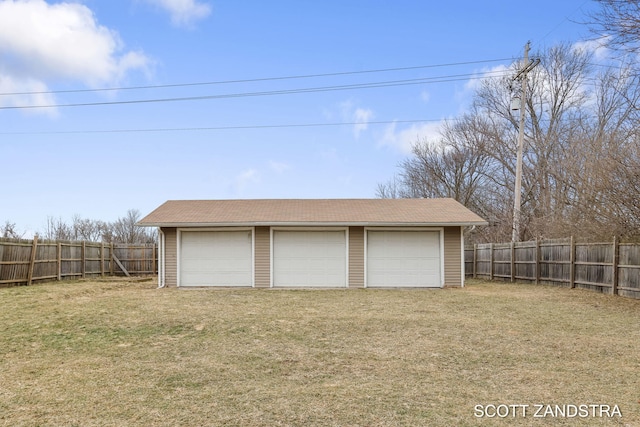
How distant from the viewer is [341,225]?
14.5m

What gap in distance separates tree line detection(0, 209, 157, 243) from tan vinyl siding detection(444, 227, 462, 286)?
23.1 m

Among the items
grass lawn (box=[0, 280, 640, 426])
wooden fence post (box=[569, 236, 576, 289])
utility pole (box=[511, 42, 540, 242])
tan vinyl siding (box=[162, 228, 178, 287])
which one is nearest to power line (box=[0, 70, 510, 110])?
utility pole (box=[511, 42, 540, 242])

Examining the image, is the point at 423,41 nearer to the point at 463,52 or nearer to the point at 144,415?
the point at 463,52

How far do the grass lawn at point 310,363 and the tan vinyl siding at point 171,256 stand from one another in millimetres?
4037

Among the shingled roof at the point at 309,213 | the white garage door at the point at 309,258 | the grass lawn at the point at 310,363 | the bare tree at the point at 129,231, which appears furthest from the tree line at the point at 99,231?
the grass lawn at the point at 310,363

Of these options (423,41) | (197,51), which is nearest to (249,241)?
(197,51)

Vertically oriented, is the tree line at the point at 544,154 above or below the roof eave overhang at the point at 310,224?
above

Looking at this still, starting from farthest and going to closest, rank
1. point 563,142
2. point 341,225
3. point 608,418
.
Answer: point 563,142 → point 341,225 → point 608,418

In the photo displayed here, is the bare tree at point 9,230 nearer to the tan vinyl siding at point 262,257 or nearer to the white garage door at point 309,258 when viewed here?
the tan vinyl siding at point 262,257

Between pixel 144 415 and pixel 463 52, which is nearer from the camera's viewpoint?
pixel 144 415

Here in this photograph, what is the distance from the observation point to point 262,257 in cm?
1475

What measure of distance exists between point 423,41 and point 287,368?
16.0 meters

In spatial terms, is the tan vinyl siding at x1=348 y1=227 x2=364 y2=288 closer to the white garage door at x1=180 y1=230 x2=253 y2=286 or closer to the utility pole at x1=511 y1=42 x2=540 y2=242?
the white garage door at x1=180 y1=230 x2=253 y2=286

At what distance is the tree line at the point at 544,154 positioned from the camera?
45.1 feet
